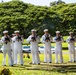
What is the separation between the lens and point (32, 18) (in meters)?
60.5

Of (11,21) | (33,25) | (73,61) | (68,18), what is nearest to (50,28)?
(33,25)

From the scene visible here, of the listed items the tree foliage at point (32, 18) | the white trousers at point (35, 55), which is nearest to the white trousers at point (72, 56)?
the white trousers at point (35, 55)

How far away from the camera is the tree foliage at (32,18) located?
191 feet

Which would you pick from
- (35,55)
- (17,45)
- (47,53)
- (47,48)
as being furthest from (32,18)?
(17,45)

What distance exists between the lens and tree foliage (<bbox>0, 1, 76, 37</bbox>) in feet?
191

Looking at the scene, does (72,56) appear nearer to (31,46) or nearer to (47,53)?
(47,53)

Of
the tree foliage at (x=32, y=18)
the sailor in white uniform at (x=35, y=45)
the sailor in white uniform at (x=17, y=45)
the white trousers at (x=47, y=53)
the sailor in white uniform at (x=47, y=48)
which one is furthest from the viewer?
the tree foliage at (x=32, y=18)

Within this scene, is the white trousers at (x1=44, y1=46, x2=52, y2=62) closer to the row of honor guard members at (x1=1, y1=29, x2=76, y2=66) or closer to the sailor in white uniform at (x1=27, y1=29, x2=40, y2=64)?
the row of honor guard members at (x1=1, y1=29, x2=76, y2=66)

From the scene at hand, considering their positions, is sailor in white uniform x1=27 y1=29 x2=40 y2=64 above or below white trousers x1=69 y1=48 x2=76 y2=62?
above

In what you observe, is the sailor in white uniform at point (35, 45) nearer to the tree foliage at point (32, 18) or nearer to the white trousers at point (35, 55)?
the white trousers at point (35, 55)

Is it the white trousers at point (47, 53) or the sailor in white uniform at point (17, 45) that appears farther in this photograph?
the white trousers at point (47, 53)

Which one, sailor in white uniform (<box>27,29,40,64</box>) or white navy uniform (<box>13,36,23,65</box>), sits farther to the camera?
sailor in white uniform (<box>27,29,40,64</box>)

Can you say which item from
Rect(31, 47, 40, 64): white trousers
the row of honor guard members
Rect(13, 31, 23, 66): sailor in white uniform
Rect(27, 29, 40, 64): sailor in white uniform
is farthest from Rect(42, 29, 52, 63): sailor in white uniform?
Rect(13, 31, 23, 66): sailor in white uniform

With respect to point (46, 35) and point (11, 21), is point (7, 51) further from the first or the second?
point (11, 21)
